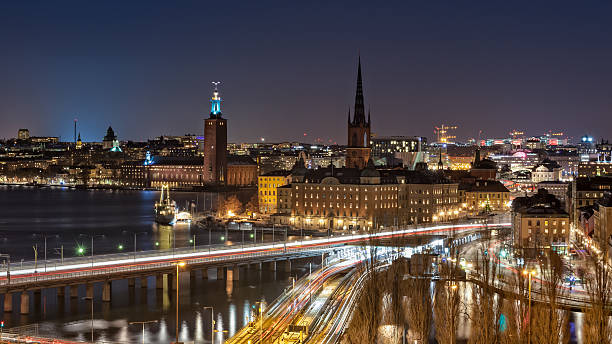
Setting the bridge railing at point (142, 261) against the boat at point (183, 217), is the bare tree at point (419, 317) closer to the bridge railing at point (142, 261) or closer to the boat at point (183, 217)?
the bridge railing at point (142, 261)

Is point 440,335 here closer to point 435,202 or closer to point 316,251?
point 316,251

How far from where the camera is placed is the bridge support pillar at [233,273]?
2766 centimetres

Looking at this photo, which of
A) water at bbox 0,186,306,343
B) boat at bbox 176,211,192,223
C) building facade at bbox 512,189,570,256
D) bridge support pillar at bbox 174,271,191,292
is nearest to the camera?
water at bbox 0,186,306,343

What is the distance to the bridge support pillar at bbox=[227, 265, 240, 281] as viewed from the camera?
2766 cm

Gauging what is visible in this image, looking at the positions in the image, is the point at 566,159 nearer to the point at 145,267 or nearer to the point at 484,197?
the point at 484,197

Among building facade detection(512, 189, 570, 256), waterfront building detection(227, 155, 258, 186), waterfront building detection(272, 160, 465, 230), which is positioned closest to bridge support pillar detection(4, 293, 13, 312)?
building facade detection(512, 189, 570, 256)

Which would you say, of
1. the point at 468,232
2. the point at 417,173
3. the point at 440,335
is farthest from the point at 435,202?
the point at 440,335

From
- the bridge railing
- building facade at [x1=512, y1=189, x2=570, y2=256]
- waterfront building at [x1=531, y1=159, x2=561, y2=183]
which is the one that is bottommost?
the bridge railing

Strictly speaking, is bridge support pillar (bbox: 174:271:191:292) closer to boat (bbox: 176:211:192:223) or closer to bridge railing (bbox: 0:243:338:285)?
bridge railing (bbox: 0:243:338:285)

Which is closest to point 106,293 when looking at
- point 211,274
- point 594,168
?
point 211,274

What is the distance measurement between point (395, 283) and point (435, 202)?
95.0 feet

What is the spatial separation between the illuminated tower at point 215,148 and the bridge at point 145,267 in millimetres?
47615

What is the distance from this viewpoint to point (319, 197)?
149 feet

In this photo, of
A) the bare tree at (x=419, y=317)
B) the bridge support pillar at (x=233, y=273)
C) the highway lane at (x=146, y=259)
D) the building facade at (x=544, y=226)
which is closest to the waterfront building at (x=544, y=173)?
the building facade at (x=544, y=226)
